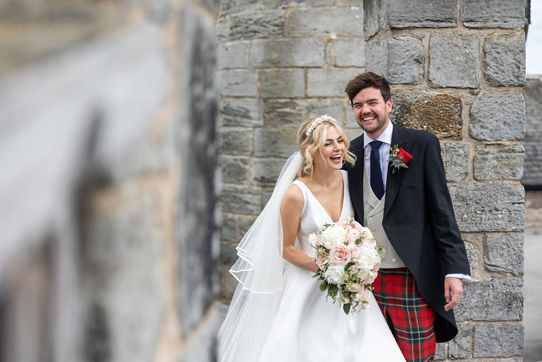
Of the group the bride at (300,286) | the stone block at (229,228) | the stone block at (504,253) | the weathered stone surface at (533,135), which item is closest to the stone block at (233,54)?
the stone block at (229,228)

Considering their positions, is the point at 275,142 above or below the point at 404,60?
below

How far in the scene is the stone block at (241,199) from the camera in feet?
19.0

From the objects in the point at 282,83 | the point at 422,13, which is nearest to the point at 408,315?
the point at 422,13

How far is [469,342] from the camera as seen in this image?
3.21 metres

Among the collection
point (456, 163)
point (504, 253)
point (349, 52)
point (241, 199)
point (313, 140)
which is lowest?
point (504, 253)

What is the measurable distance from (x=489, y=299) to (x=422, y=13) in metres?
1.88

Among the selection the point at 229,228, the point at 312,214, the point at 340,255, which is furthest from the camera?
the point at 229,228

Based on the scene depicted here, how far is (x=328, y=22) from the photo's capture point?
217 inches

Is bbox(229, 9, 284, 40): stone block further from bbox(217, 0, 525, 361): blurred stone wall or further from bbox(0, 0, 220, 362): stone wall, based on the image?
bbox(0, 0, 220, 362): stone wall

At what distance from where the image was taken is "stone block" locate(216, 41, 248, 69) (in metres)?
5.77

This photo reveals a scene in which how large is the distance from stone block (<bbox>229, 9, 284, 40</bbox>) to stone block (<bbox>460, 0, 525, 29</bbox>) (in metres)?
2.86

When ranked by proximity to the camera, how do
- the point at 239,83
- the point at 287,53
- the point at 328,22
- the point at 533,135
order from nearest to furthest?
the point at 328,22
the point at 287,53
the point at 239,83
the point at 533,135

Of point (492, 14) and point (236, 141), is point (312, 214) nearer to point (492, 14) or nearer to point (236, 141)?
point (492, 14)

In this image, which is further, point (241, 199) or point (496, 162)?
point (241, 199)
